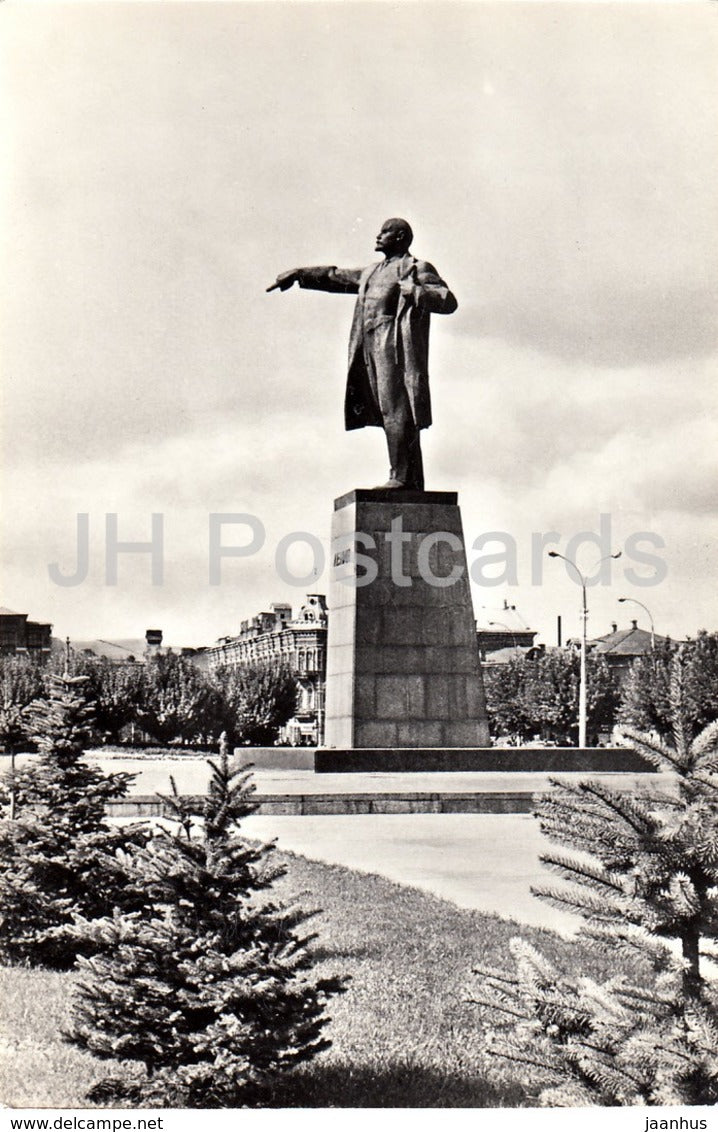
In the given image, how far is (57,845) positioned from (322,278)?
9.57 metres

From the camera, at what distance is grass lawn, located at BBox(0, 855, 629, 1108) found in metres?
4.44

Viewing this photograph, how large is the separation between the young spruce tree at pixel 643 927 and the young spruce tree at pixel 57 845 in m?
3.73

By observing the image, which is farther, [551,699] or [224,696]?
[551,699]

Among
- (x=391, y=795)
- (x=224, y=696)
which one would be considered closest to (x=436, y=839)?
(x=391, y=795)

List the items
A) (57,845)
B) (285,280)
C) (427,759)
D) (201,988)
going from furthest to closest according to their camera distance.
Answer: (285,280)
(427,759)
(57,845)
(201,988)

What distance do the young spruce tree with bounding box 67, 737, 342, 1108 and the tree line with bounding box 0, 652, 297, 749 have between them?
43604mm

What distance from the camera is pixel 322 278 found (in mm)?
14773

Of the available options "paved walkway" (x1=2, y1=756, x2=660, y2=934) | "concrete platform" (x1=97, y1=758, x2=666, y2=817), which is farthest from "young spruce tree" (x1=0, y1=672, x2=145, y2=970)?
"concrete platform" (x1=97, y1=758, x2=666, y2=817)

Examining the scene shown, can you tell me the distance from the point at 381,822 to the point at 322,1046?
6902 millimetres

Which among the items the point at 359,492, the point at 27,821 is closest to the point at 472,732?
the point at 359,492

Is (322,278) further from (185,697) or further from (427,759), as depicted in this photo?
(185,697)

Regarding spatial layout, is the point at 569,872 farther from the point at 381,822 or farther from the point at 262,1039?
the point at 381,822

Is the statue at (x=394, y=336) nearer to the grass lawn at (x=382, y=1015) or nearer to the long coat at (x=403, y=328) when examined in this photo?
the long coat at (x=403, y=328)

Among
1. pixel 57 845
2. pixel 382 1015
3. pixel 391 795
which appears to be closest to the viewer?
pixel 382 1015
